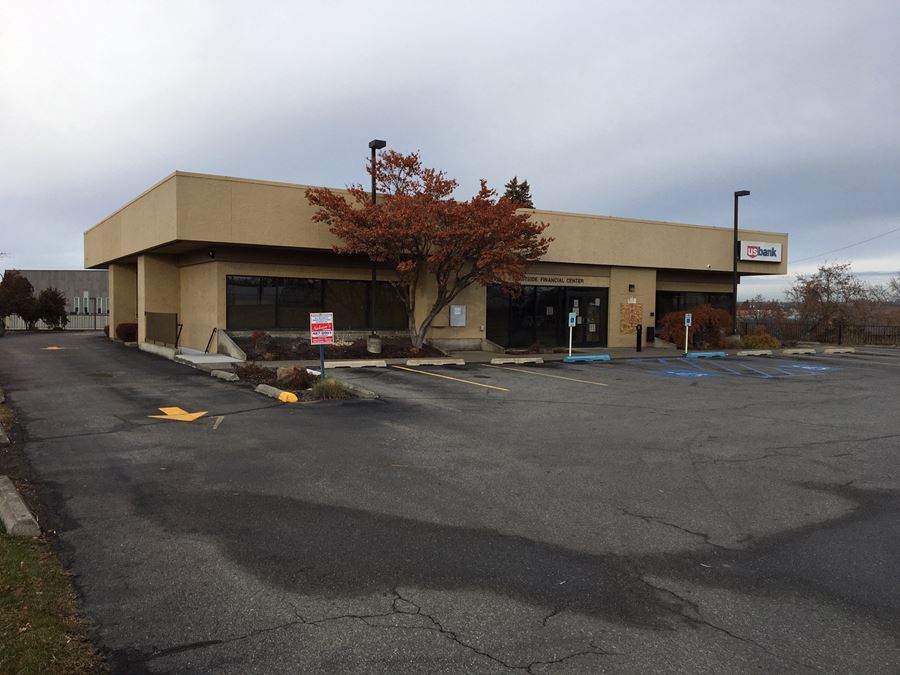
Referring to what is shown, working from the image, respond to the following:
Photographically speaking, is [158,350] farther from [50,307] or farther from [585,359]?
[50,307]

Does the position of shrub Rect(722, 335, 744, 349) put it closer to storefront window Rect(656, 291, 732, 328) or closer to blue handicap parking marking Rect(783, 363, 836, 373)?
storefront window Rect(656, 291, 732, 328)

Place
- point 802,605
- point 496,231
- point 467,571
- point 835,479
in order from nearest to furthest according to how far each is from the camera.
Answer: point 802,605 → point 467,571 → point 835,479 → point 496,231

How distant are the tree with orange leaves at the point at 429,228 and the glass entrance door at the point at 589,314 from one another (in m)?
5.92

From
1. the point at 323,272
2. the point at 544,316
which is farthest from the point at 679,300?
the point at 323,272

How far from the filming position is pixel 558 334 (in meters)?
27.3

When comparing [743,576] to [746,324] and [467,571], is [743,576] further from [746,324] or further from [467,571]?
[746,324]

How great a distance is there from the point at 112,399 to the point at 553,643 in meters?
11.2

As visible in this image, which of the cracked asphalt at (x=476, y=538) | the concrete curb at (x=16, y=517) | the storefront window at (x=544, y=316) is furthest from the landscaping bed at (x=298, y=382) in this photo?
the storefront window at (x=544, y=316)

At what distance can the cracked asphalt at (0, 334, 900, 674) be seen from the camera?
3.64 meters

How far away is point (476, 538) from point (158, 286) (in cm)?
2255

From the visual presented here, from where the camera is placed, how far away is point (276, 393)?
1284cm

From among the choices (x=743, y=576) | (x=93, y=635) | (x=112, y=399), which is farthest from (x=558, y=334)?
(x=93, y=635)

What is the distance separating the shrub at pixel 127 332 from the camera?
27205 millimetres

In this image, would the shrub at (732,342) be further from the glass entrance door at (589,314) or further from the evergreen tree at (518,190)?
the evergreen tree at (518,190)
